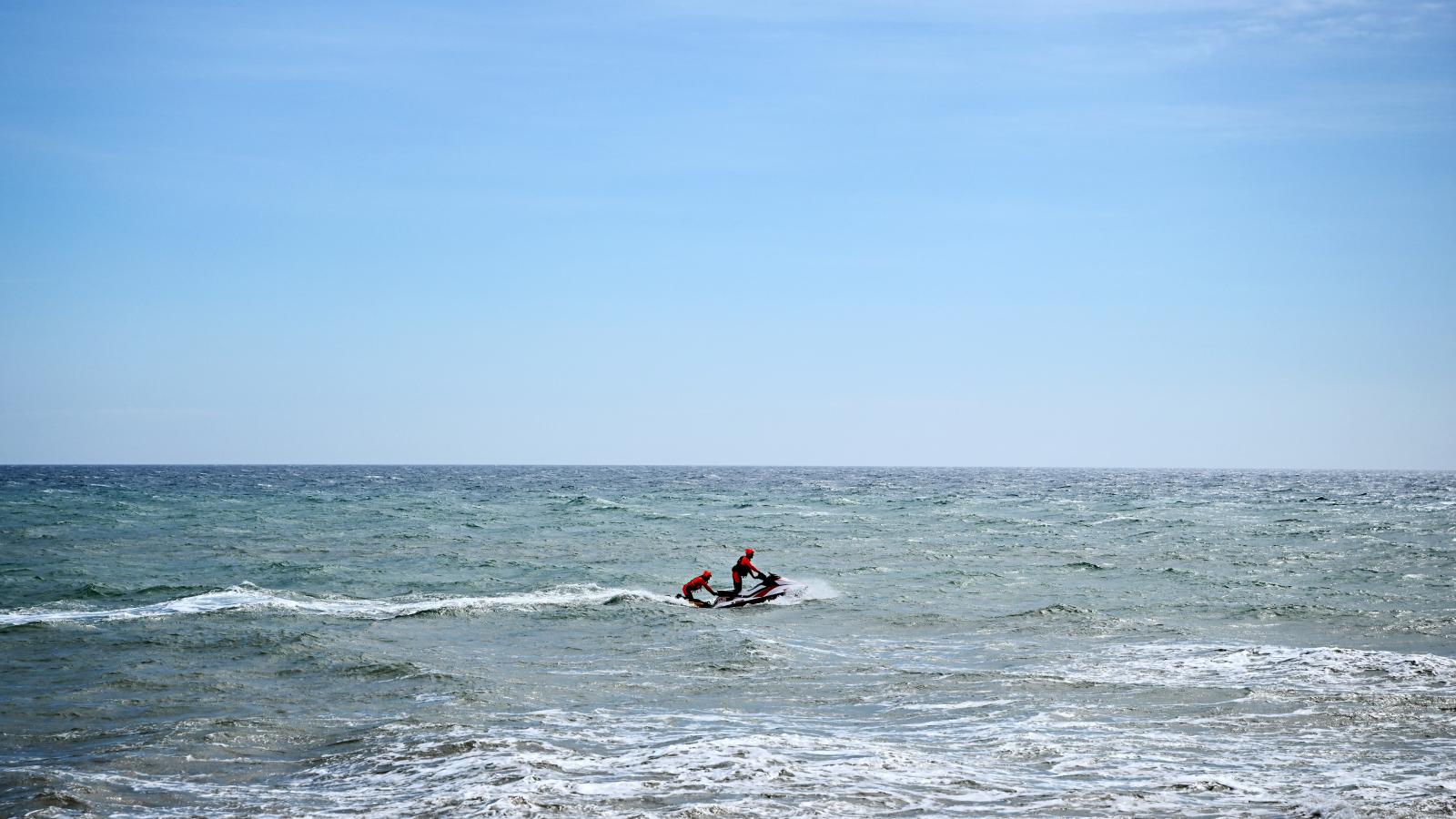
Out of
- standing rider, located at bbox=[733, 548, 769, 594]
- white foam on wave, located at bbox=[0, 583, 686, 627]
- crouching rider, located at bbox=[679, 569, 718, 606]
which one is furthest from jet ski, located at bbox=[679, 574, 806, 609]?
white foam on wave, located at bbox=[0, 583, 686, 627]

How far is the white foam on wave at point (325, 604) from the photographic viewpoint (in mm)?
20516

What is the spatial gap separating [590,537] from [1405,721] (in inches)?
1253

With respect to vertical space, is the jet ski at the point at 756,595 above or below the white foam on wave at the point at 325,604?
above

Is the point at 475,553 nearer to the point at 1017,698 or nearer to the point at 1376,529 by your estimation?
the point at 1017,698

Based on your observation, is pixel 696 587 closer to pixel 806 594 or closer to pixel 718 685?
pixel 806 594

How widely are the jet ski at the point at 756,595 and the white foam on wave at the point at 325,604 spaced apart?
0.85m

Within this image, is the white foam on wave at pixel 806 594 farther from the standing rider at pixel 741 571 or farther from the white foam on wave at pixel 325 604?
the white foam on wave at pixel 325 604

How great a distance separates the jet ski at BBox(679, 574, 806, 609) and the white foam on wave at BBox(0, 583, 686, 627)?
85 cm

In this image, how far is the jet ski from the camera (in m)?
23.3

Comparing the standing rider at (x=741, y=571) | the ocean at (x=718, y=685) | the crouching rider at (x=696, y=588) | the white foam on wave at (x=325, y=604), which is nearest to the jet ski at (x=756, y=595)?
the crouching rider at (x=696, y=588)

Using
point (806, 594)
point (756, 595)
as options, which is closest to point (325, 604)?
point (756, 595)

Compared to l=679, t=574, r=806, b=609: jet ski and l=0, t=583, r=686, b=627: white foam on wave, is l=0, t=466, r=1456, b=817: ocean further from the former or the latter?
l=679, t=574, r=806, b=609: jet ski

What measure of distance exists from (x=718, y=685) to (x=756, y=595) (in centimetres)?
889

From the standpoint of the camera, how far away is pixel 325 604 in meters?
22.8
